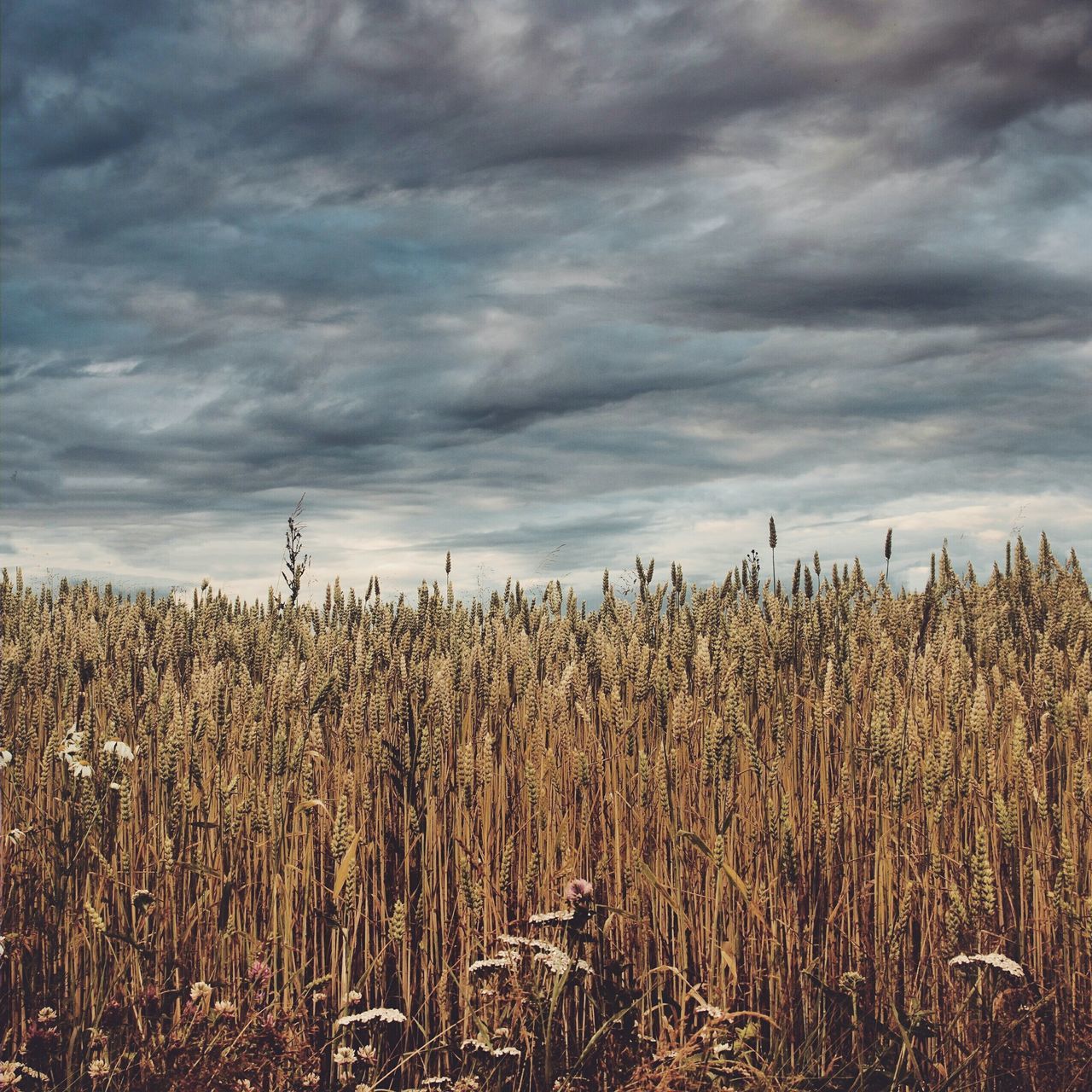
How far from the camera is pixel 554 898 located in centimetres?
291

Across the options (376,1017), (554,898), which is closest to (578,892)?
(376,1017)

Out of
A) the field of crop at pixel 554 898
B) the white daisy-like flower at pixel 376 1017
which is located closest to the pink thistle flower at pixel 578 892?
the field of crop at pixel 554 898

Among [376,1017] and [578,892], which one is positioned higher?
[578,892]

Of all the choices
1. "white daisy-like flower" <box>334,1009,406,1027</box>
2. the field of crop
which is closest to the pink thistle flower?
the field of crop

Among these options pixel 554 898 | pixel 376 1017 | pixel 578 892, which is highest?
pixel 578 892

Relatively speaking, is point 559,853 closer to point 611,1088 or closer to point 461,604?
point 611,1088

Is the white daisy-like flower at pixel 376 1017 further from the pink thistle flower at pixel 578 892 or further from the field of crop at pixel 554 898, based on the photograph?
the pink thistle flower at pixel 578 892

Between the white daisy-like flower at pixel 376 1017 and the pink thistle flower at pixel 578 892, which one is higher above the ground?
the pink thistle flower at pixel 578 892

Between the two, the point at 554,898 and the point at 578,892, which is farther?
the point at 554,898

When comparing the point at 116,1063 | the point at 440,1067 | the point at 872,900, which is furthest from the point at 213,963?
the point at 872,900

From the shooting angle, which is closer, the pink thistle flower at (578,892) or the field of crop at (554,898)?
the pink thistle flower at (578,892)

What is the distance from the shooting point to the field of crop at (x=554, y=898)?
96.1 inches

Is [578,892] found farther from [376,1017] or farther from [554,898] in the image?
[554,898]

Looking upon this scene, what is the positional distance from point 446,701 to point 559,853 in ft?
2.03
